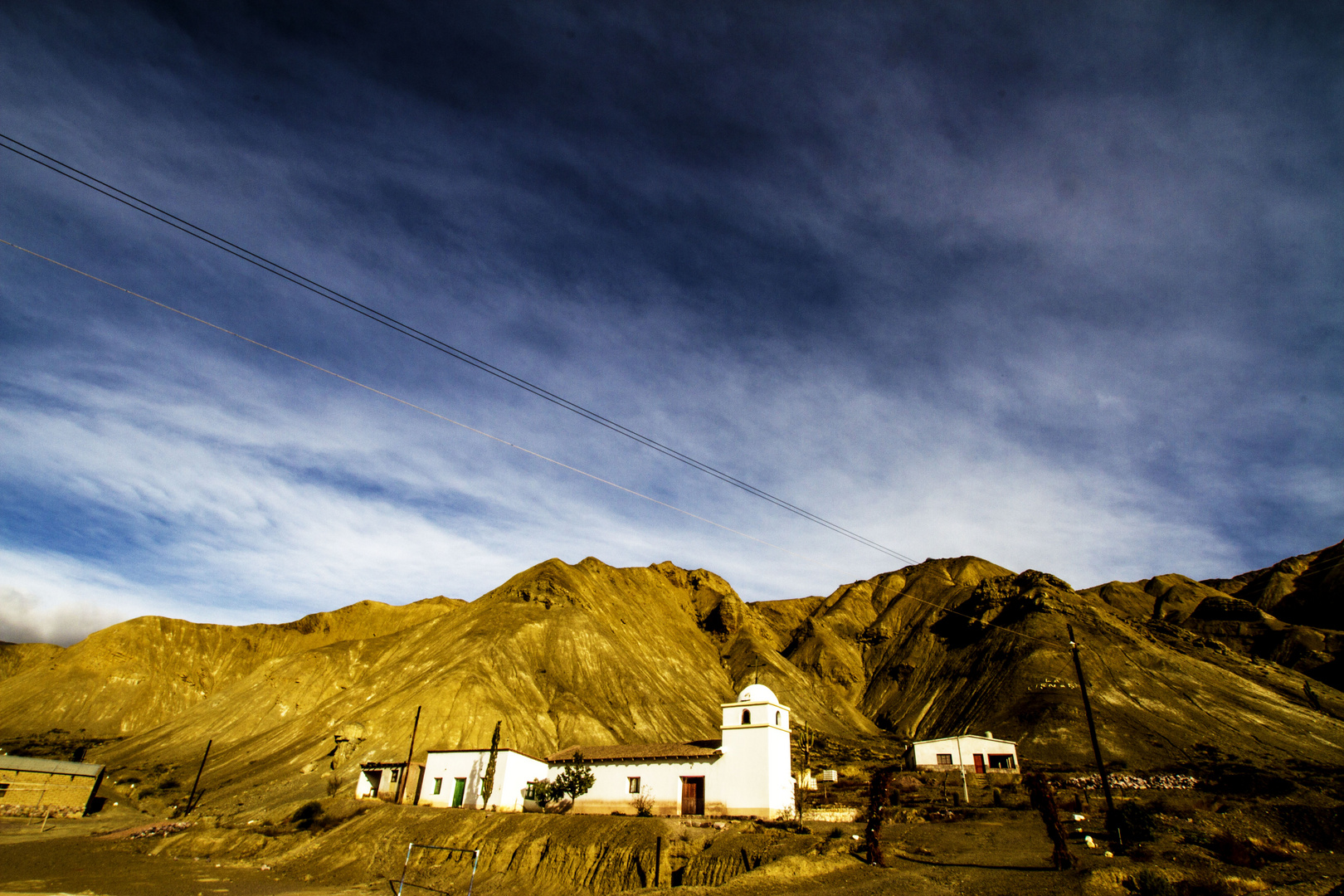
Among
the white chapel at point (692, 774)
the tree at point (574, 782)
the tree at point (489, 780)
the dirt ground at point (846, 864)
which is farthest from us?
the tree at point (489, 780)

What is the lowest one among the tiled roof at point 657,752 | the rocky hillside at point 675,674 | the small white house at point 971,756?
the tiled roof at point 657,752

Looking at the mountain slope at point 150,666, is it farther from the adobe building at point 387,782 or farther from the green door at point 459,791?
the green door at point 459,791

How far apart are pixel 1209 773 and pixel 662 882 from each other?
4757 centimetres

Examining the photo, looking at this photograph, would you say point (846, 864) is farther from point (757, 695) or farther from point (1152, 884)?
point (757, 695)

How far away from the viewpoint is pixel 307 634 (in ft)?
392

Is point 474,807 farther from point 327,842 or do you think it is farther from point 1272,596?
point 1272,596

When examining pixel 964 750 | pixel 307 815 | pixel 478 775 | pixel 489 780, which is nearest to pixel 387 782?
pixel 307 815

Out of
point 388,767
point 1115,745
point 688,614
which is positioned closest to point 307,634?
point 688,614

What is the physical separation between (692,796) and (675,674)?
171 feet

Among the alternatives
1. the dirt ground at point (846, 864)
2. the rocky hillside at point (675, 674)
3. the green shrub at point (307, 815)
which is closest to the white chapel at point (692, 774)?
the dirt ground at point (846, 864)

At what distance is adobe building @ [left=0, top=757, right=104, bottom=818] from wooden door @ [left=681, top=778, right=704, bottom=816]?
5123 centimetres

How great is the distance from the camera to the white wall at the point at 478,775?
4038cm

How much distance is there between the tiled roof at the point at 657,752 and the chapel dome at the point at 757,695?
265 centimetres

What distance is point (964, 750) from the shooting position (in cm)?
5841
